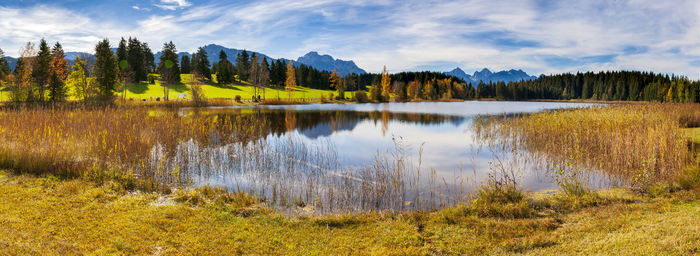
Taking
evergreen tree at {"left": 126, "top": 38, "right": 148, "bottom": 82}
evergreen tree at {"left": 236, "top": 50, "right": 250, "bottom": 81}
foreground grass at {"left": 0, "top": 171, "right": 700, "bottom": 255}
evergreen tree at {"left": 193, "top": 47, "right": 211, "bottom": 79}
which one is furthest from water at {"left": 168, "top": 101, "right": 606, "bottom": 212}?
evergreen tree at {"left": 236, "top": 50, "right": 250, "bottom": 81}

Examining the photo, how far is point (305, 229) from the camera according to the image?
6.35 meters

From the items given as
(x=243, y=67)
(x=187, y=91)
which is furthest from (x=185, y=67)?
(x=187, y=91)

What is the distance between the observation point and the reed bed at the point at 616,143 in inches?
408

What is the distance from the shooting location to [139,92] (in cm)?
6456

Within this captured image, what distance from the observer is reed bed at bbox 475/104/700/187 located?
10359 mm

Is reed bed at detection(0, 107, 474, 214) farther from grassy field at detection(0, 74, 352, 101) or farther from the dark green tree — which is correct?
grassy field at detection(0, 74, 352, 101)

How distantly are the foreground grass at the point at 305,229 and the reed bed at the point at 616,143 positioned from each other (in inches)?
121

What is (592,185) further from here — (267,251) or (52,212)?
(52,212)

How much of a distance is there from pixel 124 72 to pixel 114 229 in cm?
7766

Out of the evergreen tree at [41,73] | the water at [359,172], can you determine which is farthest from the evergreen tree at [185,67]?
the water at [359,172]

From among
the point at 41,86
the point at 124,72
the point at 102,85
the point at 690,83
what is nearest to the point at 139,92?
the point at 124,72

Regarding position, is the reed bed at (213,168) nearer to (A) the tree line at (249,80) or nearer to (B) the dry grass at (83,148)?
(B) the dry grass at (83,148)

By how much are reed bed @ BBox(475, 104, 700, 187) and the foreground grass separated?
307cm

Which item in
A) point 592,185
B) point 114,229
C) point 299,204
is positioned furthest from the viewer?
point 592,185
